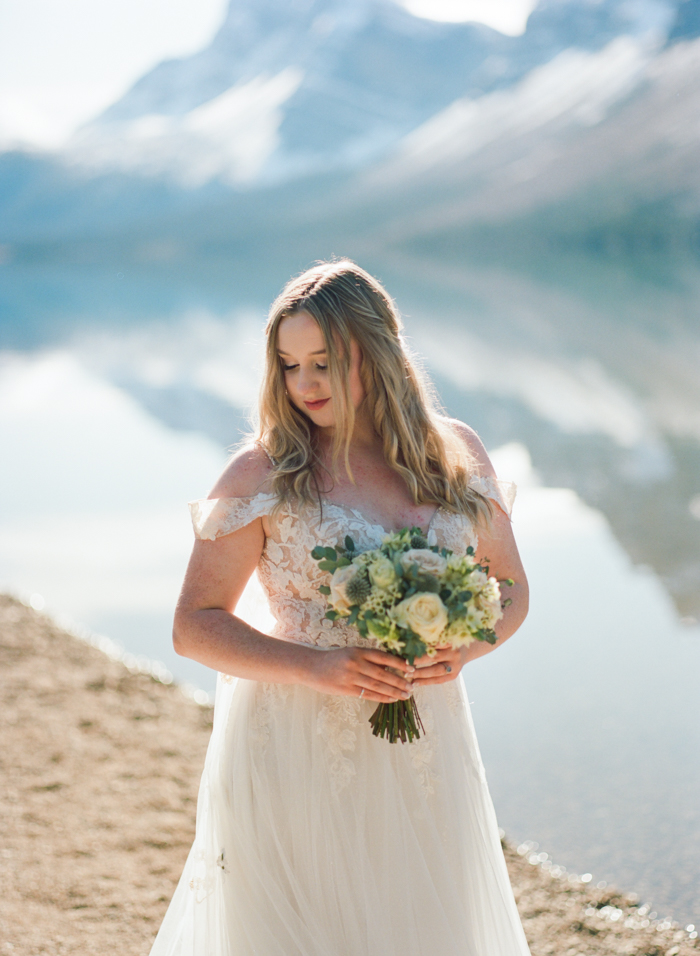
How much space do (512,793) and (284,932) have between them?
1.96 metres

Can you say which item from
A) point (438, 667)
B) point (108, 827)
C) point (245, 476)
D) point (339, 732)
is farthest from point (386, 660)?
point (108, 827)

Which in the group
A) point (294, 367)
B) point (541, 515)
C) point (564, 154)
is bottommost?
point (294, 367)

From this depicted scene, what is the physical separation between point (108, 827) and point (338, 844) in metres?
1.92

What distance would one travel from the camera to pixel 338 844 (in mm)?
1993

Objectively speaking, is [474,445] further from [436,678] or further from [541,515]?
[541,515]

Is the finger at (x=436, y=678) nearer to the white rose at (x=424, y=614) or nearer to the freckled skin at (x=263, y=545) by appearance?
the freckled skin at (x=263, y=545)

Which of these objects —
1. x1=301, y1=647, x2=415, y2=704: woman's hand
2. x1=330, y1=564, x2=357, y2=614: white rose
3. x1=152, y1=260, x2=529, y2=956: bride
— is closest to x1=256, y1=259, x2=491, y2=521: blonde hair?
x1=152, y1=260, x2=529, y2=956: bride

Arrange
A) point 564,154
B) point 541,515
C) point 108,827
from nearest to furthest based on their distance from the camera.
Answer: point 108,827 < point 541,515 < point 564,154

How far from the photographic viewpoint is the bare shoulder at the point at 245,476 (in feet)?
6.83

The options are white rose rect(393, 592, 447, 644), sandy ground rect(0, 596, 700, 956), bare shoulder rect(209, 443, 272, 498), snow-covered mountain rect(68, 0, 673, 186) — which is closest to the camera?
white rose rect(393, 592, 447, 644)

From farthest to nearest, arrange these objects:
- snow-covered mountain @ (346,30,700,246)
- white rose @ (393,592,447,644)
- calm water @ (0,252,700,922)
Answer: snow-covered mountain @ (346,30,700,246)
calm water @ (0,252,700,922)
white rose @ (393,592,447,644)

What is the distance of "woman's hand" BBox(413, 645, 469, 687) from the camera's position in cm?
187

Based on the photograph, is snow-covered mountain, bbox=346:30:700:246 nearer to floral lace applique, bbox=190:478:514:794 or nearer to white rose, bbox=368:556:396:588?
floral lace applique, bbox=190:478:514:794

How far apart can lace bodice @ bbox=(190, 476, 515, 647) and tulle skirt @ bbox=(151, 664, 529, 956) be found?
143mm
